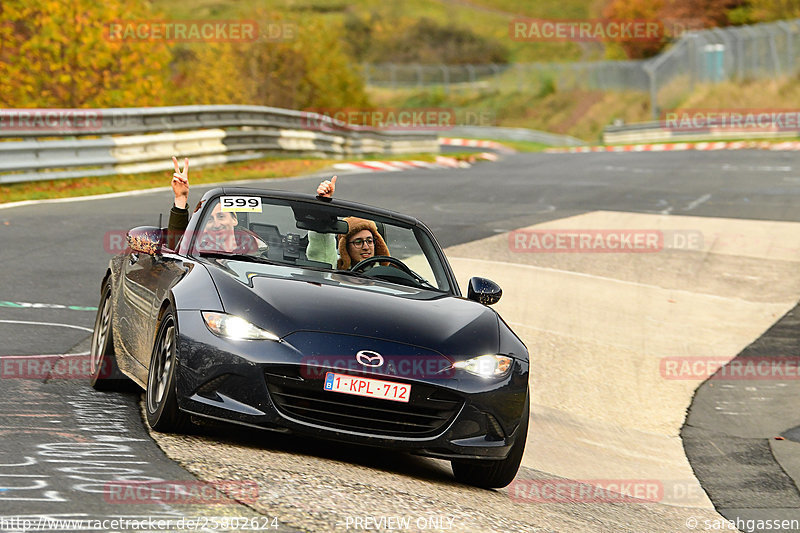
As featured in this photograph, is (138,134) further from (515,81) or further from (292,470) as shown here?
(515,81)

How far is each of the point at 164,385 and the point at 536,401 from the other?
451 cm

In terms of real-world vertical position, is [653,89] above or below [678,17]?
below

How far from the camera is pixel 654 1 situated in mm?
85875

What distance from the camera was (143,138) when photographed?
75.3ft

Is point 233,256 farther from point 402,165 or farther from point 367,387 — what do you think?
point 402,165

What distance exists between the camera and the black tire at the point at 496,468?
6.54 metres

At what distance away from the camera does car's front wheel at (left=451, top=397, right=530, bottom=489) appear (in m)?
6.54

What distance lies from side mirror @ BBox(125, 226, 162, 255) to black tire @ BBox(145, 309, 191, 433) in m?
0.93

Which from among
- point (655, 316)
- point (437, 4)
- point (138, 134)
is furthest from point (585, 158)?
point (437, 4)

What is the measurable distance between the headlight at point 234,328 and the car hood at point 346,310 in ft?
0.10
